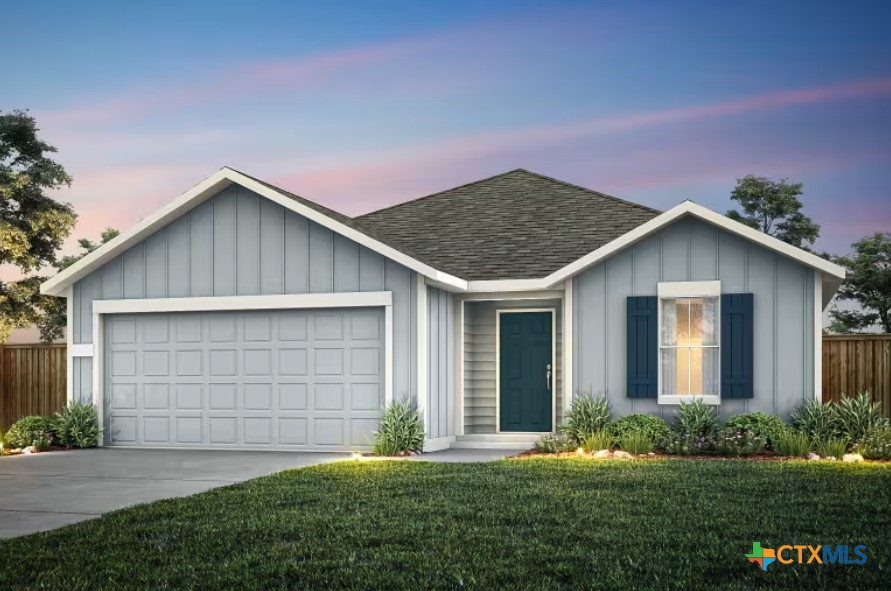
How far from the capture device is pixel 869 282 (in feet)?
92.4

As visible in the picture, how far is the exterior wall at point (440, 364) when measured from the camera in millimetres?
16000

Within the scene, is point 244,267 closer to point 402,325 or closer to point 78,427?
point 402,325

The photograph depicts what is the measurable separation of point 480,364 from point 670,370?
3.51 m

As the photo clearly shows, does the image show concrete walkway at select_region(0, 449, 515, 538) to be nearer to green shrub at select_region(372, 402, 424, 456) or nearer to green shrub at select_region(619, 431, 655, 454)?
green shrub at select_region(372, 402, 424, 456)

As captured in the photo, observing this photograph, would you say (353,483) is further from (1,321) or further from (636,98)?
(1,321)

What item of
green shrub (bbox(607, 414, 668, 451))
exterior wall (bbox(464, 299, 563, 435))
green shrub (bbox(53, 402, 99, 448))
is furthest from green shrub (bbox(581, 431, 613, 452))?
green shrub (bbox(53, 402, 99, 448))

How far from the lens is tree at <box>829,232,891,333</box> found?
28094 millimetres

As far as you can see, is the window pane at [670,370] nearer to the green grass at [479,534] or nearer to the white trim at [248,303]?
the green grass at [479,534]

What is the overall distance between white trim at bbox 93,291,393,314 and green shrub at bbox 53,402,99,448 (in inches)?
69.3

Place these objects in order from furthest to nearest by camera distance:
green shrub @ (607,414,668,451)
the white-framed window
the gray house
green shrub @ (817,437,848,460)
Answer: the white-framed window < the gray house < green shrub @ (607,414,668,451) < green shrub @ (817,437,848,460)

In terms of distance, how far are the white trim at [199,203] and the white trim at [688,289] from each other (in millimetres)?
3262

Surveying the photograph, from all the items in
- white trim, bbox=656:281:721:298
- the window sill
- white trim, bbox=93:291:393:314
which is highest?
white trim, bbox=656:281:721:298

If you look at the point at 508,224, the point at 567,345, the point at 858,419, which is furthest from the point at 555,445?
the point at 508,224

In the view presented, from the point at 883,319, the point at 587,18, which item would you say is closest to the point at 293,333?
the point at 587,18
